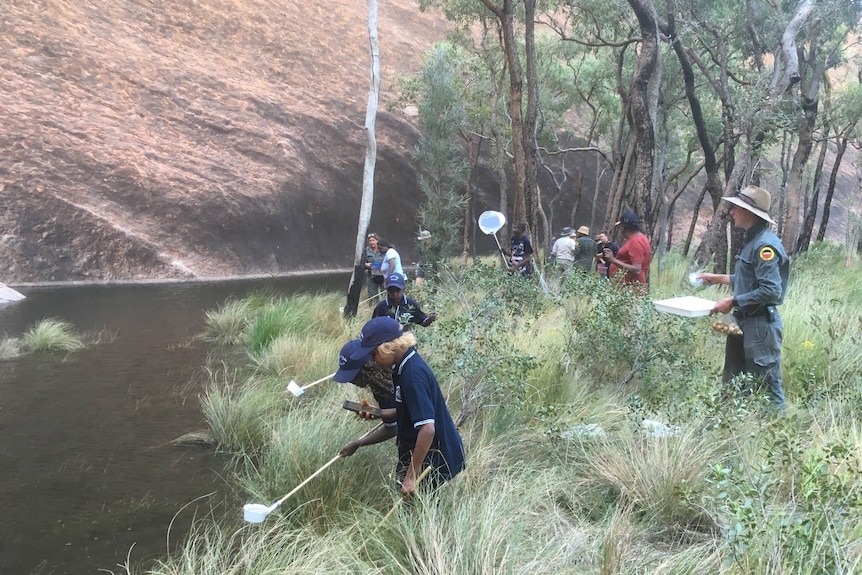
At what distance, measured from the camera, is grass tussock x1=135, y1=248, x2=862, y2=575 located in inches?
125

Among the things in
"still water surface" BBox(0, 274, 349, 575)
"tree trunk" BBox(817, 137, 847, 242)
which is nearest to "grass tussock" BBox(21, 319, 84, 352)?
"still water surface" BBox(0, 274, 349, 575)

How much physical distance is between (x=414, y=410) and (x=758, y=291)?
267 centimetres

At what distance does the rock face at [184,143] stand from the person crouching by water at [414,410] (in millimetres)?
16016

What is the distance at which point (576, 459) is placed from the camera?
476cm

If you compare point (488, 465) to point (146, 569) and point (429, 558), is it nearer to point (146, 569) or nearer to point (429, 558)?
point (429, 558)

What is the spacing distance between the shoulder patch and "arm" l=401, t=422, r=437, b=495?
272cm

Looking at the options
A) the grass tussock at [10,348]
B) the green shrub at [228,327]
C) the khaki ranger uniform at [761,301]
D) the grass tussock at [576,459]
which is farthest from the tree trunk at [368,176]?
the khaki ranger uniform at [761,301]

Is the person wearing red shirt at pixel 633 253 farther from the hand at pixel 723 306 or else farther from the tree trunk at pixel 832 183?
the tree trunk at pixel 832 183

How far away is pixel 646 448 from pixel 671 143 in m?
25.2

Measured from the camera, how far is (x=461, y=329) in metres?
5.80

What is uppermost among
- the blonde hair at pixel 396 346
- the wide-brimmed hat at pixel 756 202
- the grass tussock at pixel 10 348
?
the wide-brimmed hat at pixel 756 202

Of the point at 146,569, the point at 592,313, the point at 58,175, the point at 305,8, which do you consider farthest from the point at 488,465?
the point at 305,8

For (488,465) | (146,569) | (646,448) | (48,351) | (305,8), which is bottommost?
(48,351)

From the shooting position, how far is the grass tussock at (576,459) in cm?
318
